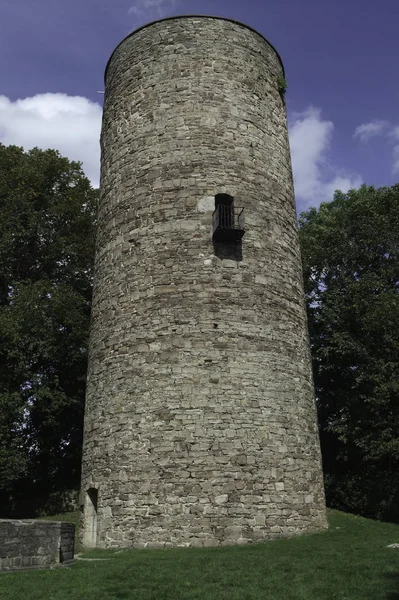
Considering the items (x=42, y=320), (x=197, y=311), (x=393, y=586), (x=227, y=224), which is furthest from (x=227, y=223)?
(x=42, y=320)

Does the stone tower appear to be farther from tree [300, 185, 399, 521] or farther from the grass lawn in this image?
tree [300, 185, 399, 521]

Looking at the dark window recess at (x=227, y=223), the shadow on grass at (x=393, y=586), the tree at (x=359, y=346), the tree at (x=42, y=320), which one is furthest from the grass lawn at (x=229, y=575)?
the tree at (x=42, y=320)

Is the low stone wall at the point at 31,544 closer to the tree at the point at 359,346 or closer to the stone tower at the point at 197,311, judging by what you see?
the stone tower at the point at 197,311

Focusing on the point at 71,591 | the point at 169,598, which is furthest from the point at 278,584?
the point at 71,591

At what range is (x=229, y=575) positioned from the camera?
7.79 meters

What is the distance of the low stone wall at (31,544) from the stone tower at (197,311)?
284 centimetres

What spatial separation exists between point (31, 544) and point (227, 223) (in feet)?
26.1

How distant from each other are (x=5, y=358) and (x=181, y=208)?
9606mm

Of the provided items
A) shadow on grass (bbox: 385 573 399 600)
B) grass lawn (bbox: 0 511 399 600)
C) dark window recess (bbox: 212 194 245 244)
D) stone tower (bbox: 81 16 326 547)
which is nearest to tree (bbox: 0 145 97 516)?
stone tower (bbox: 81 16 326 547)

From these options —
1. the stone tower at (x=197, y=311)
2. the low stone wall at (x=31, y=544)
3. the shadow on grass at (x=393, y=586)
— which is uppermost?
the stone tower at (x=197, y=311)

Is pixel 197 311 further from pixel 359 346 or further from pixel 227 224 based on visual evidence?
pixel 359 346

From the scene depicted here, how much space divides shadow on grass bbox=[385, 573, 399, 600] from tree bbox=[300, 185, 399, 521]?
9.60 meters

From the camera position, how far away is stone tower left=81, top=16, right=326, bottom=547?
37.3ft

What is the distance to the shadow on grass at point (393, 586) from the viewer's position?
21.4 feet
